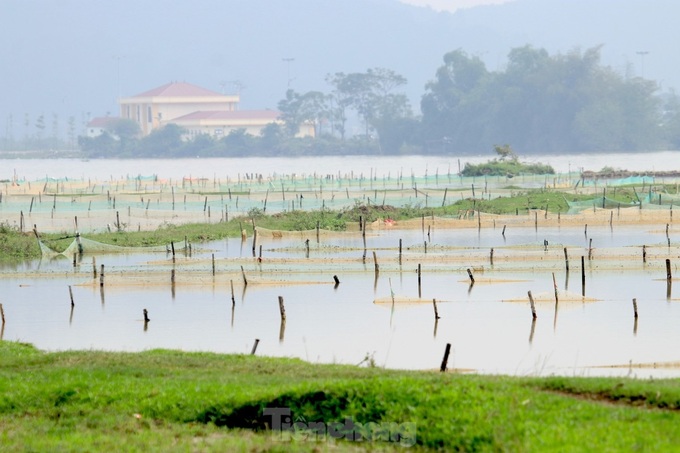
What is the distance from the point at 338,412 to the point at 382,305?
19921 millimetres

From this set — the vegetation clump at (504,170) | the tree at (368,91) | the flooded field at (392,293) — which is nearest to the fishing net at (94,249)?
the flooded field at (392,293)

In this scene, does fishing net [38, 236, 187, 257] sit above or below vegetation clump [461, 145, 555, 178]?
below

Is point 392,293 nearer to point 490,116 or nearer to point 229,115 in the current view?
point 490,116

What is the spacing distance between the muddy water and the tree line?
104493mm

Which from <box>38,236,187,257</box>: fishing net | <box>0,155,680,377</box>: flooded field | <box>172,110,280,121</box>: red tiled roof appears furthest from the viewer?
<box>172,110,280,121</box>: red tiled roof

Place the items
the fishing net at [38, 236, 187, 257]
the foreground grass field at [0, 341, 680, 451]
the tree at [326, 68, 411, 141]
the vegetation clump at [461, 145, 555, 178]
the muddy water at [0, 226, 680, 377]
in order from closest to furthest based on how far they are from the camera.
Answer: the foreground grass field at [0, 341, 680, 451] < the muddy water at [0, 226, 680, 377] < the fishing net at [38, 236, 187, 257] < the vegetation clump at [461, 145, 555, 178] < the tree at [326, 68, 411, 141]

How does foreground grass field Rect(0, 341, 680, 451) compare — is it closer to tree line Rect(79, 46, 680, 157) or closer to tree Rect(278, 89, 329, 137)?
tree line Rect(79, 46, 680, 157)

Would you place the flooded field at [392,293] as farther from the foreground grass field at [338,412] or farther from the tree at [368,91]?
the tree at [368,91]

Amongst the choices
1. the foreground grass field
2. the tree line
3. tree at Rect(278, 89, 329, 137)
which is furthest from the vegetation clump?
tree at Rect(278, 89, 329, 137)

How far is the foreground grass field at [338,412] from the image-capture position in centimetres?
1259

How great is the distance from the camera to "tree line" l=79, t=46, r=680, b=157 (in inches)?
5979

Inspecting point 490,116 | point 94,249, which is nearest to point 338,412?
point 94,249

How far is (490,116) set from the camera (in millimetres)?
158875

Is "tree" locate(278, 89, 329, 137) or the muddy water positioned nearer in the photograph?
the muddy water
